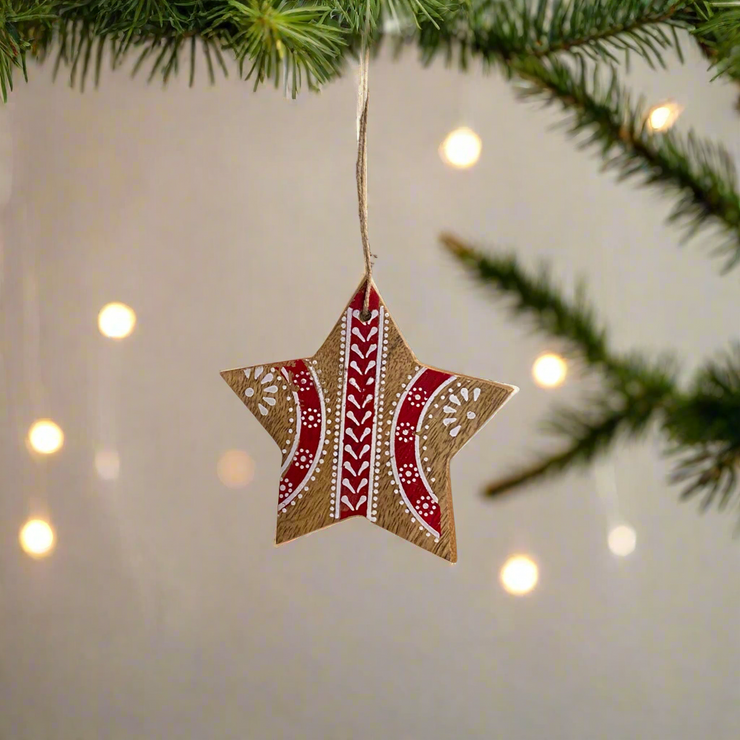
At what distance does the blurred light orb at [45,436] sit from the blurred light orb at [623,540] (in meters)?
0.69

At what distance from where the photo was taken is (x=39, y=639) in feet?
3.29

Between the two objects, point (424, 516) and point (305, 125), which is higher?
point (305, 125)

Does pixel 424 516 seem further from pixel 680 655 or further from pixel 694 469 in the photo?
pixel 680 655

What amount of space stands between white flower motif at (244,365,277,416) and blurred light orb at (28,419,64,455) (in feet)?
1.77

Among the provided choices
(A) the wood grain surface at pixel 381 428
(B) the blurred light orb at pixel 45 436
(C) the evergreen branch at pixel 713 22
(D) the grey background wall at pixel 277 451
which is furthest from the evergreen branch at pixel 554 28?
(B) the blurred light orb at pixel 45 436

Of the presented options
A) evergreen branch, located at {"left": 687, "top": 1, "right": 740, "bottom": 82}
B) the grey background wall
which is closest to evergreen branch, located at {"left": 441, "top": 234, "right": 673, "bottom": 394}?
evergreen branch, located at {"left": 687, "top": 1, "right": 740, "bottom": 82}

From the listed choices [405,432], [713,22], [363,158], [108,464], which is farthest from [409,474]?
[108,464]

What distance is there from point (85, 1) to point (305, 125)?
617 millimetres

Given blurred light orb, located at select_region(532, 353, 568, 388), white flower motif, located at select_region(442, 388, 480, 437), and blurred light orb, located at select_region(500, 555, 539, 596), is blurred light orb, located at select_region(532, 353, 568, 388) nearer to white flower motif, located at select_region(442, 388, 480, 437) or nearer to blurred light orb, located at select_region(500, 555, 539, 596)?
blurred light orb, located at select_region(500, 555, 539, 596)

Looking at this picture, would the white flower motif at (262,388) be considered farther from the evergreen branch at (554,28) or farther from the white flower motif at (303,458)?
the evergreen branch at (554,28)

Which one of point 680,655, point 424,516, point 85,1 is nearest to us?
point 85,1

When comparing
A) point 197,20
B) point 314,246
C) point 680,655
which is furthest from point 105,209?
point 680,655

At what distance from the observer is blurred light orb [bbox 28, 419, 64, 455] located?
994 mm

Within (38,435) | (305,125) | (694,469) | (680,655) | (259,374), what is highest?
(305,125)
